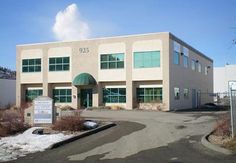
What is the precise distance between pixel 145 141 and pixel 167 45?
2414 centimetres

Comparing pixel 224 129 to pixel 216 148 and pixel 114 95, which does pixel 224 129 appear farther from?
pixel 114 95

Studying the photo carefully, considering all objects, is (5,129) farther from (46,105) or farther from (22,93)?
(22,93)

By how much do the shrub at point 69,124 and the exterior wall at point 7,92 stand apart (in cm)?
3758

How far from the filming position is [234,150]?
12.0m

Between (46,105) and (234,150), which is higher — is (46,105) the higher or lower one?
the higher one

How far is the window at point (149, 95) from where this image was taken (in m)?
38.9

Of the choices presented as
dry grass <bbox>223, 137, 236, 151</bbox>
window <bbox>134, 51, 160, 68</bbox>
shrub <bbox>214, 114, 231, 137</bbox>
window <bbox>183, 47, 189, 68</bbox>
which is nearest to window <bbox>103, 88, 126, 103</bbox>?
window <bbox>134, 51, 160, 68</bbox>

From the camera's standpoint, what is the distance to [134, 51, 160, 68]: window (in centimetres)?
3869

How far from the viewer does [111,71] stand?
40.7 m

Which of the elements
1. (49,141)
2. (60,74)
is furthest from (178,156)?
(60,74)

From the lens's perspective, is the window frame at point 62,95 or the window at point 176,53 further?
the window frame at point 62,95

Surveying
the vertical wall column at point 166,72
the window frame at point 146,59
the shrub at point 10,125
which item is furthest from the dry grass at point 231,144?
the window frame at point 146,59

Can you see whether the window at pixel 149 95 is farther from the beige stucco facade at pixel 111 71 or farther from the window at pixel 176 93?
the window at pixel 176 93

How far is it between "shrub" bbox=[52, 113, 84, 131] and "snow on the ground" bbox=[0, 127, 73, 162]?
1.16 meters
